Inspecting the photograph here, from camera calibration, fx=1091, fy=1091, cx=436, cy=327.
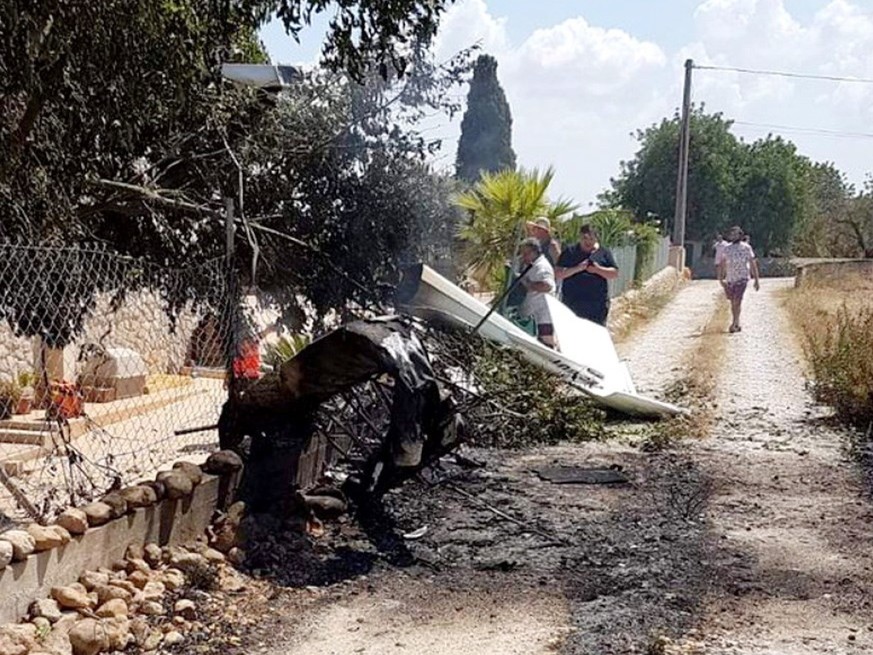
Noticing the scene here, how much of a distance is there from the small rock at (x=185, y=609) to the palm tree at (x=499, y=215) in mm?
9624

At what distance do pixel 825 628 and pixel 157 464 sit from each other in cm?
444

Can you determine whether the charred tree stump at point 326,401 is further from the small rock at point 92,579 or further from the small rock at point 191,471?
the small rock at point 92,579

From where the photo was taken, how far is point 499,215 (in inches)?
569

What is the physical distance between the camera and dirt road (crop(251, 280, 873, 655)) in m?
4.53

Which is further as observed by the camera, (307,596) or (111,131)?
(111,131)

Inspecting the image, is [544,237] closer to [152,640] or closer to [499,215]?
[499,215]

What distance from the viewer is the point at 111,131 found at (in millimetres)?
5594

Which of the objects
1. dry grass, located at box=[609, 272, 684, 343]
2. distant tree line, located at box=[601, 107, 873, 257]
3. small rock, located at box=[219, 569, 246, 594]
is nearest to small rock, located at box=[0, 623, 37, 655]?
small rock, located at box=[219, 569, 246, 594]

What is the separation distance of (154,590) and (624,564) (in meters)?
2.30

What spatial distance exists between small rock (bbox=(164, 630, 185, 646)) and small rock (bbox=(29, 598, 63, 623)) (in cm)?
42

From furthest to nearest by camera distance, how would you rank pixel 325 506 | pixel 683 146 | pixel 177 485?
1. pixel 683 146
2. pixel 325 506
3. pixel 177 485

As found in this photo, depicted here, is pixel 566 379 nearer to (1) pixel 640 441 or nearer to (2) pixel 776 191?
(1) pixel 640 441

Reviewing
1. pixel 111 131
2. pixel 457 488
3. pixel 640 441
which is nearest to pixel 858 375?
pixel 640 441

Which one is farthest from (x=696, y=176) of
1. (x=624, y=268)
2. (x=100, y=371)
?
(x=100, y=371)
